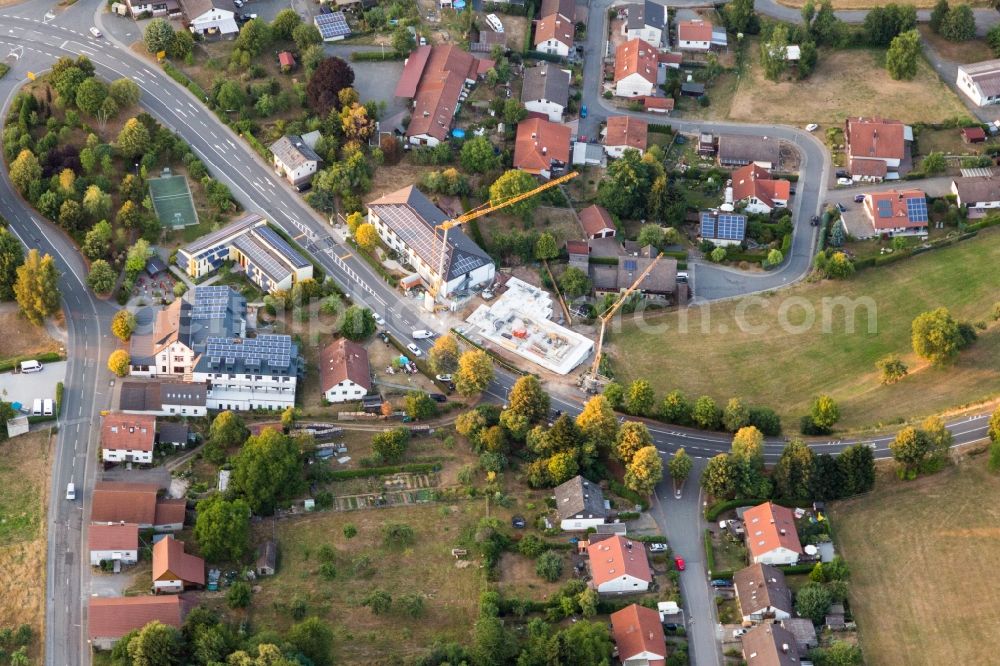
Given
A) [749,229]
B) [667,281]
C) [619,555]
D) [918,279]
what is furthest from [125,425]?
[918,279]

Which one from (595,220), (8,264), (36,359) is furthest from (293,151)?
(36,359)

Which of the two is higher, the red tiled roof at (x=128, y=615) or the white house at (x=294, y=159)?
the white house at (x=294, y=159)

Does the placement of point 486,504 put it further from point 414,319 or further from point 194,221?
point 194,221

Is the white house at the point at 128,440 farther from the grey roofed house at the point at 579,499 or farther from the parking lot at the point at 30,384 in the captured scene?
the grey roofed house at the point at 579,499

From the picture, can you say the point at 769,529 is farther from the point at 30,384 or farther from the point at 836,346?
the point at 30,384

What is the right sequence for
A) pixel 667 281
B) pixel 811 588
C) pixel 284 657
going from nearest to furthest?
pixel 284 657 < pixel 811 588 < pixel 667 281

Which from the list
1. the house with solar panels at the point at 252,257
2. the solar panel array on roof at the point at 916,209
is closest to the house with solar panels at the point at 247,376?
the house with solar panels at the point at 252,257
